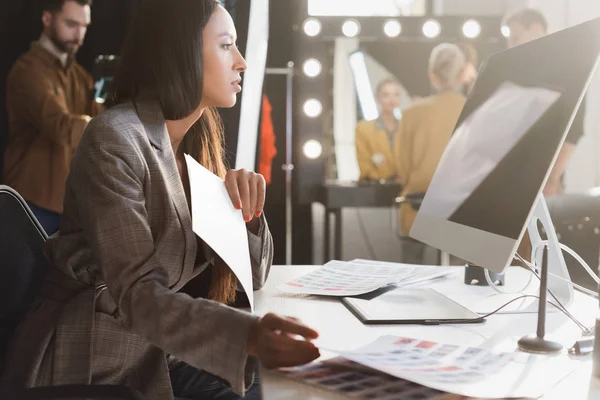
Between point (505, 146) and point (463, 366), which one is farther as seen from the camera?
point (505, 146)

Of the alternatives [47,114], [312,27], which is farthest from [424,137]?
[47,114]

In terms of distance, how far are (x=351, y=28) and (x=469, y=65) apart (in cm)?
64

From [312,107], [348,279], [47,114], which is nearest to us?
[348,279]

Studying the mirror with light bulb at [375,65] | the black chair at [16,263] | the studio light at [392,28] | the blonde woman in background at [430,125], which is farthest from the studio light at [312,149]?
the black chair at [16,263]

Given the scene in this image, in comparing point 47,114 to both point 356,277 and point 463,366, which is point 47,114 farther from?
point 463,366

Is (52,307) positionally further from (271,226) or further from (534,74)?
(271,226)

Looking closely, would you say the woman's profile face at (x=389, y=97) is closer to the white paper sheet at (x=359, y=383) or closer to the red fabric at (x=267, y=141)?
the red fabric at (x=267, y=141)

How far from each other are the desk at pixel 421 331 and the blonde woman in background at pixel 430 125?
2190 mm

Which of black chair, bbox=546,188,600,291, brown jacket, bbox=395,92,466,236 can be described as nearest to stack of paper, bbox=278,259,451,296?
black chair, bbox=546,188,600,291

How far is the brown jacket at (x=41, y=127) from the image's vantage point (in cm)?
280

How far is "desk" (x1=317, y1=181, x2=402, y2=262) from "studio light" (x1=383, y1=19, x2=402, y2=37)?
31.7 inches

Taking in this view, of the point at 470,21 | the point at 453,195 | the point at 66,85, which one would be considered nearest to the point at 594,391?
the point at 453,195

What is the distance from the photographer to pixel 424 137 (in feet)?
10.6

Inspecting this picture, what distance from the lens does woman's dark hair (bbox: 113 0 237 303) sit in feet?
3.43
